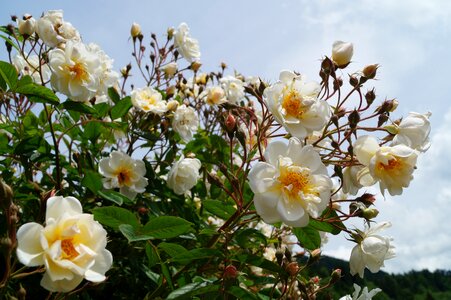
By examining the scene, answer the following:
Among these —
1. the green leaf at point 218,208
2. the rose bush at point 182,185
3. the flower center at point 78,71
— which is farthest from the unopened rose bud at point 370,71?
the flower center at point 78,71

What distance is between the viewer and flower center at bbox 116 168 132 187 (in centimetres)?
197

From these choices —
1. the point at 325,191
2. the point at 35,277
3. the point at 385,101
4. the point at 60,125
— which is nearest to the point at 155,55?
the point at 60,125

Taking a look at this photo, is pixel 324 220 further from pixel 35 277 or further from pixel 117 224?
pixel 35 277

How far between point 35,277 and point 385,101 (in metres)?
1.34

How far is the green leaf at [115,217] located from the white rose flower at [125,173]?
0.66 m

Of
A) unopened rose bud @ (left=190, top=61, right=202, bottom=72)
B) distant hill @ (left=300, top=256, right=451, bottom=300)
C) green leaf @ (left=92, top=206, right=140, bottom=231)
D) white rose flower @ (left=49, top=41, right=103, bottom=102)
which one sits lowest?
green leaf @ (left=92, top=206, right=140, bottom=231)

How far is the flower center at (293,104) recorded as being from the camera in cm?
138

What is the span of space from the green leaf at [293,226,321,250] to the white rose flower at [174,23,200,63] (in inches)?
67.1

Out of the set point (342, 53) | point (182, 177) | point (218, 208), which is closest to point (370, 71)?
point (342, 53)

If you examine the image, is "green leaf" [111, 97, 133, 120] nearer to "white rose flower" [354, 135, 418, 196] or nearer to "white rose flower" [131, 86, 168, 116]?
"white rose flower" [131, 86, 168, 116]

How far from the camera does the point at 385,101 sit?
151 cm

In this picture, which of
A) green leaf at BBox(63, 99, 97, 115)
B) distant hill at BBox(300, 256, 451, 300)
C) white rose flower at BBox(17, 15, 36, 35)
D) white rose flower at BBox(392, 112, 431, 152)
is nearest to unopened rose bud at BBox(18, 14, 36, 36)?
white rose flower at BBox(17, 15, 36, 35)

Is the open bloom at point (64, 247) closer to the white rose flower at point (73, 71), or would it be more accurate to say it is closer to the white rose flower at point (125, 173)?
the white rose flower at point (73, 71)

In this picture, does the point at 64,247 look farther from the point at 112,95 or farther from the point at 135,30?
the point at 135,30
